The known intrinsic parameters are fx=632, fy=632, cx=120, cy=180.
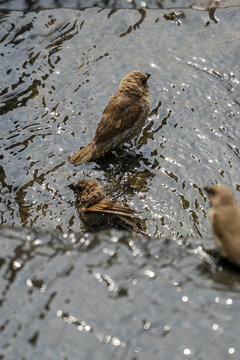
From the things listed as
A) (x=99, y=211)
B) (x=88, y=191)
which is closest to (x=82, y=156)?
(x=88, y=191)

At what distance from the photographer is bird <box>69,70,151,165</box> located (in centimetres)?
742

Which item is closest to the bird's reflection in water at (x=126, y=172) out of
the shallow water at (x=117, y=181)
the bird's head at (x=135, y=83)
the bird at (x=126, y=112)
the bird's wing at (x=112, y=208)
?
the shallow water at (x=117, y=181)

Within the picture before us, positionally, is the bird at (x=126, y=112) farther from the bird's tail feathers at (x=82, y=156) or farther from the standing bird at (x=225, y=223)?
the standing bird at (x=225, y=223)

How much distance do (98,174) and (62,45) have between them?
261cm

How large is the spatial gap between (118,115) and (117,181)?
114cm

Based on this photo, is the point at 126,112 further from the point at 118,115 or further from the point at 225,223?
the point at 225,223

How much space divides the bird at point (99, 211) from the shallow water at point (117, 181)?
8.1 inches

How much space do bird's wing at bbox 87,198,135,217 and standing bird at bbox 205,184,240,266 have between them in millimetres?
930

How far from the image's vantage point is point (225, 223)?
4.66m

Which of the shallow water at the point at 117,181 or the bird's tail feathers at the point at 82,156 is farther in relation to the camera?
the bird's tail feathers at the point at 82,156

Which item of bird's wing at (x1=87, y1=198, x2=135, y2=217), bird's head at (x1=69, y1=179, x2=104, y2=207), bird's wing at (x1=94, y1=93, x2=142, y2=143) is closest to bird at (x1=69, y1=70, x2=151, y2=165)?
bird's wing at (x1=94, y1=93, x2=142, y2=143)

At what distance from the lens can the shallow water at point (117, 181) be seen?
3.93 m

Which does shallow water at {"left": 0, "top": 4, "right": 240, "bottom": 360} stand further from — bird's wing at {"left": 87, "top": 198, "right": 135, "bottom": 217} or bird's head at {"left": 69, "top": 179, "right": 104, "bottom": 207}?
bird's wing at {"left": 87, "top": 198, "right": 135, "bottom": 217}

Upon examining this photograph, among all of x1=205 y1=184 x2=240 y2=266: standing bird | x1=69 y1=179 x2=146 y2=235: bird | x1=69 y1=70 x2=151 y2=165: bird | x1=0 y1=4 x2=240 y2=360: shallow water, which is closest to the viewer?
x1=0 y1=4 x2=240 y2=360: shallow water
